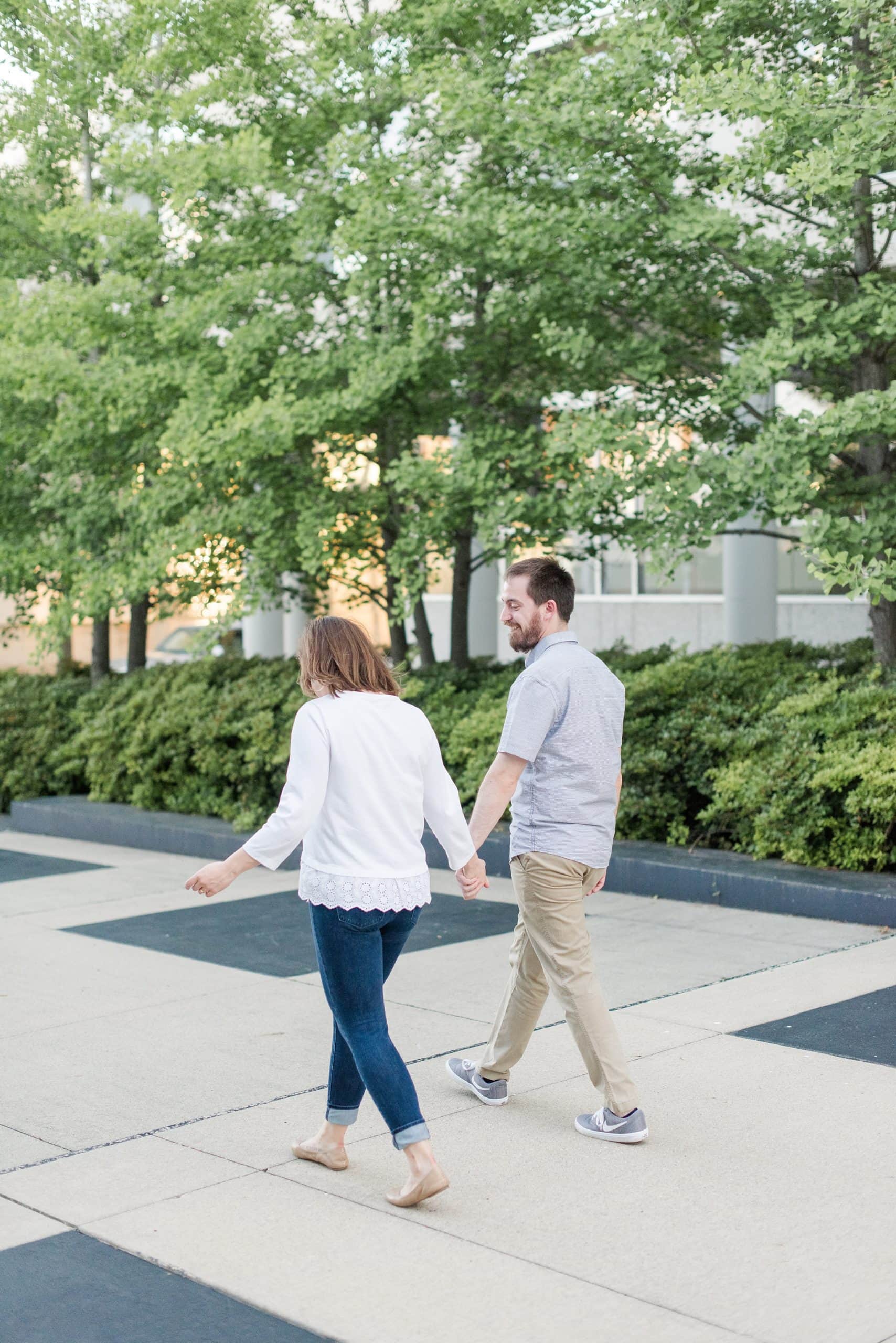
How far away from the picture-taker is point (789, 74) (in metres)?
9.17

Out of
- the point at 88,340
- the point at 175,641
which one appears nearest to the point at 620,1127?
the point at 88,340

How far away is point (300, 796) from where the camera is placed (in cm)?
434

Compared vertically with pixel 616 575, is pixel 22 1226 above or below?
below

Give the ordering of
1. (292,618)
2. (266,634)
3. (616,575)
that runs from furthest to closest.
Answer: (616,575) → (292,618) → (266,634)

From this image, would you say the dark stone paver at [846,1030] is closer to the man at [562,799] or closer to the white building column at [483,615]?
the man at [562,799]

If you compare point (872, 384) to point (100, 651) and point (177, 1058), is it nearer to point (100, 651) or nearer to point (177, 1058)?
point (177, 1058)

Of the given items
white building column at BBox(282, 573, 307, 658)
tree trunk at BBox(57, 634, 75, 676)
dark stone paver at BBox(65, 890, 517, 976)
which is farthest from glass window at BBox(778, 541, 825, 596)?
dark stone paver at BBox(65, 890, 517, 976)

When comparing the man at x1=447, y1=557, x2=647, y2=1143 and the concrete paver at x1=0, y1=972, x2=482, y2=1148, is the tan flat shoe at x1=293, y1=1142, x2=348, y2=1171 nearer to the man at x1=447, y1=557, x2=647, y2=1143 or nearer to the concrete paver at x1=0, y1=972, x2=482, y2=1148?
the concrete paver at x1=0, y1=972, x2=482, y2=1148

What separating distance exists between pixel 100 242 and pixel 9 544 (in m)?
2.78

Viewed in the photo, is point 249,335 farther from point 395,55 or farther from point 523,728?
point 523,728

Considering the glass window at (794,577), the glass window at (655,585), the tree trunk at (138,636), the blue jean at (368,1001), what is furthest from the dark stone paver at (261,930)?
the glass window at (655,585)

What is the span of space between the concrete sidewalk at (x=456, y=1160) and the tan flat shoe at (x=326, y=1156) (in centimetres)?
4

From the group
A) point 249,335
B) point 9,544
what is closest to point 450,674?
point 249,335

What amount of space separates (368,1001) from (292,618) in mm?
17303
